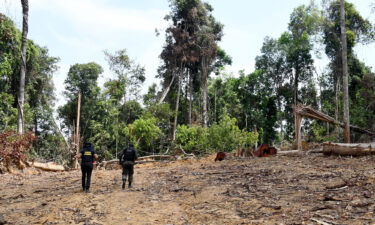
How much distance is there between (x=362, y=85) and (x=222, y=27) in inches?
555

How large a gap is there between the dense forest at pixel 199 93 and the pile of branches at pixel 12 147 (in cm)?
884

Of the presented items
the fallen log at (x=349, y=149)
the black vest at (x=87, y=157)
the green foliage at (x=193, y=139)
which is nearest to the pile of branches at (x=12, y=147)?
the black vest at (x=87, y=157)

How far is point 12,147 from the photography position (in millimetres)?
15359

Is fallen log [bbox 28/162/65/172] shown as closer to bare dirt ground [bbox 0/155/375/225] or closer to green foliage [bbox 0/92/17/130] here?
bare dirt ground [bbox 0/155/375/225]

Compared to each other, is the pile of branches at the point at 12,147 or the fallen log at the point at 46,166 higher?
the pile of branches at the point at 12,147

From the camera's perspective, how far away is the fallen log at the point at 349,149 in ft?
42.8

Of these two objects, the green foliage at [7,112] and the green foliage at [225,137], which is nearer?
the green foliage at [7,112]

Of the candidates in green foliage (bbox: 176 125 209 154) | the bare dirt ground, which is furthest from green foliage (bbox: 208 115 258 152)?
the bare dirt ground

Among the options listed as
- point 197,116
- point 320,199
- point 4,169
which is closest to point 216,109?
point 197,116

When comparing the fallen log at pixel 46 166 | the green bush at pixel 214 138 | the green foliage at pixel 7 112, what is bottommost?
the fallen log at pixel 46 166

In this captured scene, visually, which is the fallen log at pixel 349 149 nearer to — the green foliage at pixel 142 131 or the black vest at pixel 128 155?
the black vest at pixel 128 155

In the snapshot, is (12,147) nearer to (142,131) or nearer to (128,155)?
(128,155)

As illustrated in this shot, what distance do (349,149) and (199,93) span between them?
22504mm

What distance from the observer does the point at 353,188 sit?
744 centimetres
